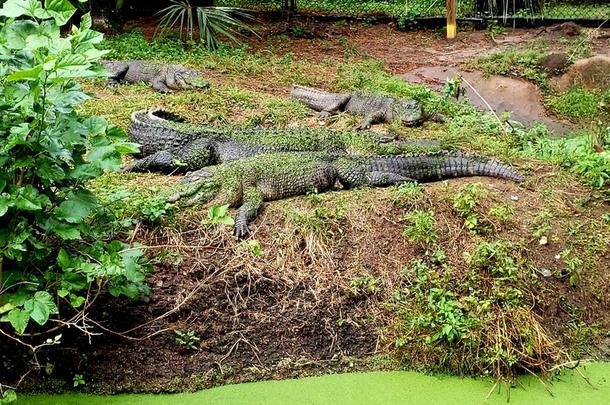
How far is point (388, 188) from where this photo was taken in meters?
5.60

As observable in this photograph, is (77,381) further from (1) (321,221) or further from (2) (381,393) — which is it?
(1) (321,221)

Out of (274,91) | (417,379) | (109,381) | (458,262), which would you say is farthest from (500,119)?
(109,381)

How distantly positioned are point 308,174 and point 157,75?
430cm

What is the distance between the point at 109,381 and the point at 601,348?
10.2 ft

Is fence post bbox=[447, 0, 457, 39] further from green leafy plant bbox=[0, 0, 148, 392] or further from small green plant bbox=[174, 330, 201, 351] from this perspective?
green leafy plant bbox=[0, 0, 148, 392]

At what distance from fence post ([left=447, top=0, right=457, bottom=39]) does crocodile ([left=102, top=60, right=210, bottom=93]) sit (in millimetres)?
5681

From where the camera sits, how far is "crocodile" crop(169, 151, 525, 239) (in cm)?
509

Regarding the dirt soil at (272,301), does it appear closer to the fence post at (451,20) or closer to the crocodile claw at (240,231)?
the crocodile claw at (240,231)

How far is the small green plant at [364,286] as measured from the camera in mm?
4621

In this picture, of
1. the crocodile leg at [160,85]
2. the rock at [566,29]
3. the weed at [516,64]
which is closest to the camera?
the crocodile leg at [160,85]

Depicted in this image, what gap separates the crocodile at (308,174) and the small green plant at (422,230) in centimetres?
83

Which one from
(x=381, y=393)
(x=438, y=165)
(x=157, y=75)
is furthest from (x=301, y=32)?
(x=381, y=393)

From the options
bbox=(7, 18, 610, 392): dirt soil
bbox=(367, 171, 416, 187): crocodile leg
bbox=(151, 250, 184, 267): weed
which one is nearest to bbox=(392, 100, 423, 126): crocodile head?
bbox=(367, 171, 416, 187): crocodile leg

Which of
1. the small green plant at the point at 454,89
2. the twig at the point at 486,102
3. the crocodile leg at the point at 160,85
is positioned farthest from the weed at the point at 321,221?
the crocodile leg at the point at 160,85
